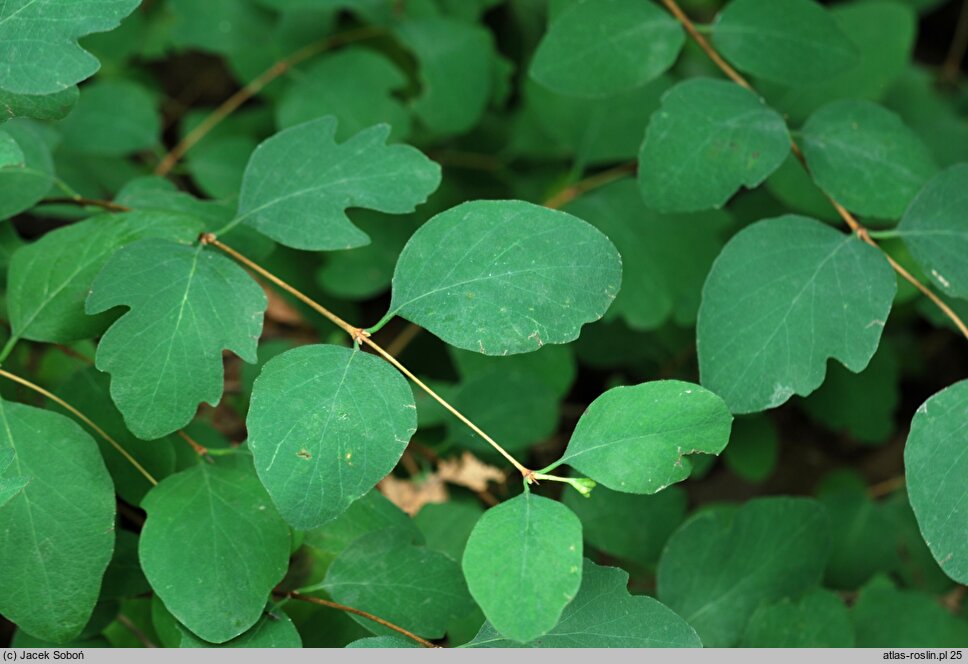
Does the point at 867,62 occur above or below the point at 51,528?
above

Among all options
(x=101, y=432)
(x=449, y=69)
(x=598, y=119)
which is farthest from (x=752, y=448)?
(x=101, y=432)

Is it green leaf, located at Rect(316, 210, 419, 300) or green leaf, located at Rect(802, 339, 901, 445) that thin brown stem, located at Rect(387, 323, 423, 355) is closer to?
green leaf, located at Rect(316, 210, 419, 300)

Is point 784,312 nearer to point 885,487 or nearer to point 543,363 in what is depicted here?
point 543,363

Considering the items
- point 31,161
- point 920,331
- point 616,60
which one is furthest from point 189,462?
point 920,331

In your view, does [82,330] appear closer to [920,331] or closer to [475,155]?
[475,155]

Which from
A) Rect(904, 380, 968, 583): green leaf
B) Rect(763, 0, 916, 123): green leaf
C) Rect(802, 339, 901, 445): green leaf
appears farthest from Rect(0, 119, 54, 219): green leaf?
Rect(802, 339, 901, 445): green leaf

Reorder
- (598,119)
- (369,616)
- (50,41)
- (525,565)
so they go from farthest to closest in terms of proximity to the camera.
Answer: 1. (598,119)
2. (369,616)
3. (50,41)
4. (525,565)
